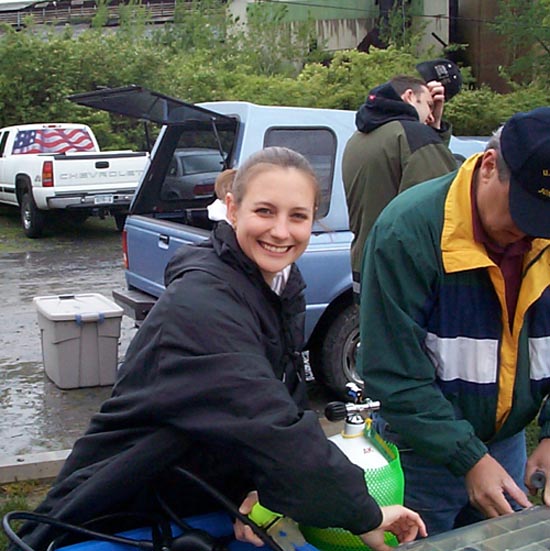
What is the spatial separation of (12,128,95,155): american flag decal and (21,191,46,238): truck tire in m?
1.54

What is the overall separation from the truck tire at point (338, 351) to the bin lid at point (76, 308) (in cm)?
148

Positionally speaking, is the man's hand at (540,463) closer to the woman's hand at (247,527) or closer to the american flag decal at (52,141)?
the woman's hand at (247,527)

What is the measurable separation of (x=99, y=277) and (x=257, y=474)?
9.78 m

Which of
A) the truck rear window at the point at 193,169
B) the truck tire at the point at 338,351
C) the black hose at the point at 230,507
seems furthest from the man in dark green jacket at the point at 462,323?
the truck rear window at the point at 193,169

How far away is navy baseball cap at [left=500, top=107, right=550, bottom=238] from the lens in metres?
2.04

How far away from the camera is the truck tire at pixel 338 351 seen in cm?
586

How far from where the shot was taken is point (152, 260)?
6402 mm

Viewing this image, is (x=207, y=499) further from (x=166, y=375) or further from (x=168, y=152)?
(x=168, y=152)

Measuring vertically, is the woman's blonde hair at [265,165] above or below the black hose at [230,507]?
above

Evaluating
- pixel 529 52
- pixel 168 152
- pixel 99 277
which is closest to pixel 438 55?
pixel 529 52

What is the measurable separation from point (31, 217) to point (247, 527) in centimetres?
1348

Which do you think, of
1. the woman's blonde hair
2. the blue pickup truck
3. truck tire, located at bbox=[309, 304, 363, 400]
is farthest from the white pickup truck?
the woman's blonde hair

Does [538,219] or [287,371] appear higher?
[538,219]

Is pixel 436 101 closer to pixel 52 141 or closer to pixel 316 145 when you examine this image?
pixel 316 145
